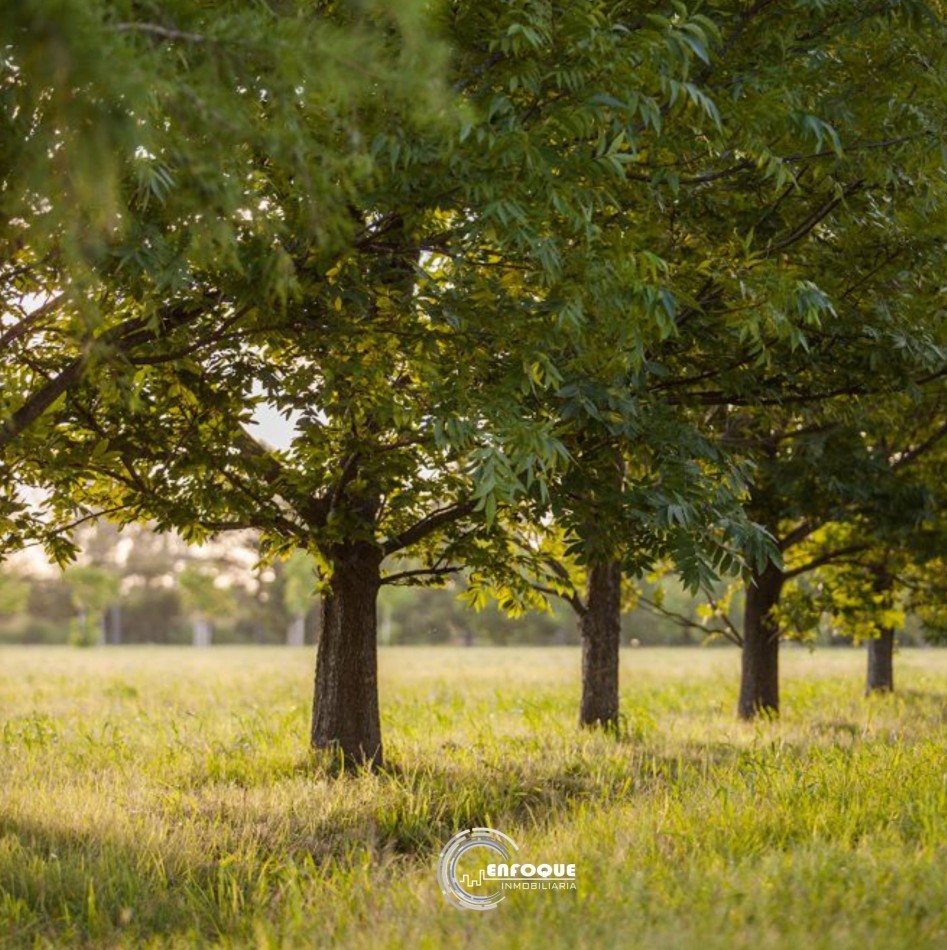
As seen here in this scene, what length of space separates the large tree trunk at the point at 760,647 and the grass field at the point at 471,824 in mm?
1595

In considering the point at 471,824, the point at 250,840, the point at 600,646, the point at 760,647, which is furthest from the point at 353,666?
the point at 760,647

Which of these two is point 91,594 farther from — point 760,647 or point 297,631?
point 760,647

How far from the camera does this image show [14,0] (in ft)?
11.5

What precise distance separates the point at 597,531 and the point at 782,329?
5.91 ft

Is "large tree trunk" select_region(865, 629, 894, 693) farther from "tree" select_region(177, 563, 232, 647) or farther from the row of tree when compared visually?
"tree" select_region(177, 563, 232, 647)

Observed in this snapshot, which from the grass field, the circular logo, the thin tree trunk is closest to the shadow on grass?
the grass field

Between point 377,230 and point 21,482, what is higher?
point 377,230

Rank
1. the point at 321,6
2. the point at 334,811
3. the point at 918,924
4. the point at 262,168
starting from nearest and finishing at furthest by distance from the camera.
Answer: the point at 918,924
the point at 321,6
the point at 262,168
the point at 334,811

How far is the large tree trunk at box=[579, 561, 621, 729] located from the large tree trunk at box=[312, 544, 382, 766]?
3510mm

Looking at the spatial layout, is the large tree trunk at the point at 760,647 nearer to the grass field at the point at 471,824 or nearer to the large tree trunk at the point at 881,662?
the grass field at the point at 471,824

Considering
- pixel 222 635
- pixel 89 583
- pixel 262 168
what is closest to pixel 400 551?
pixel 262 168

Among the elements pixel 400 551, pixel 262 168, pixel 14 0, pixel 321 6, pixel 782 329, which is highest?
pixel 321 6

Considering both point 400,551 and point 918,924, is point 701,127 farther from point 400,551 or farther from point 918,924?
point 400,551

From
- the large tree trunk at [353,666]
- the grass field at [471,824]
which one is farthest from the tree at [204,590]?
the large tree trunk at [353,666]
